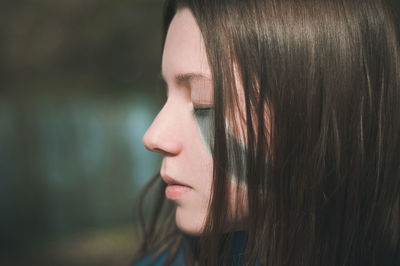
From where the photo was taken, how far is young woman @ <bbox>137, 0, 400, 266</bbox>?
689mm

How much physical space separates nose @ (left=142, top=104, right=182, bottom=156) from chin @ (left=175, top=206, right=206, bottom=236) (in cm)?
12

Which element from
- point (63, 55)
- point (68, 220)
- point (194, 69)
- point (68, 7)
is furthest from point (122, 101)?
point (194, 69)

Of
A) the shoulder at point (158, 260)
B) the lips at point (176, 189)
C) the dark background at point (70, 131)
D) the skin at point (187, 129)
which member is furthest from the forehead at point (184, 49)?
the dark background at point (70, 131)

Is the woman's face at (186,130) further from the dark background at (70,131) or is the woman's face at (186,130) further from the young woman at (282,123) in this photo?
the dark background at (70,131)

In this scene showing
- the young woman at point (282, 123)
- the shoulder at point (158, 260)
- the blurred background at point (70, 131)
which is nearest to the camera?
the young woman at point (282, 123)

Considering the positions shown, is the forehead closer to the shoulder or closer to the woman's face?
the woman's face

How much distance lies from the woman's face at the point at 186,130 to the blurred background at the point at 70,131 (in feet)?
6.86

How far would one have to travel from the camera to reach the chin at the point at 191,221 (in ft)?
2.42

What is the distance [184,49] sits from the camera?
722mm

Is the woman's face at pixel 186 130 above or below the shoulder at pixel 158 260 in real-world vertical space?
above

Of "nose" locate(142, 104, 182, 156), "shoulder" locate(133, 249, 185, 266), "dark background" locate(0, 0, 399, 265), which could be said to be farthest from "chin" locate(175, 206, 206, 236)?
"dark background" locate(0, 0, 399, 265)

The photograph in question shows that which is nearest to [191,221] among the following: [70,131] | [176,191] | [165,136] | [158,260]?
[176,191]

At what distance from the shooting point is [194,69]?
698mm

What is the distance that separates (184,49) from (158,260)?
579mm
